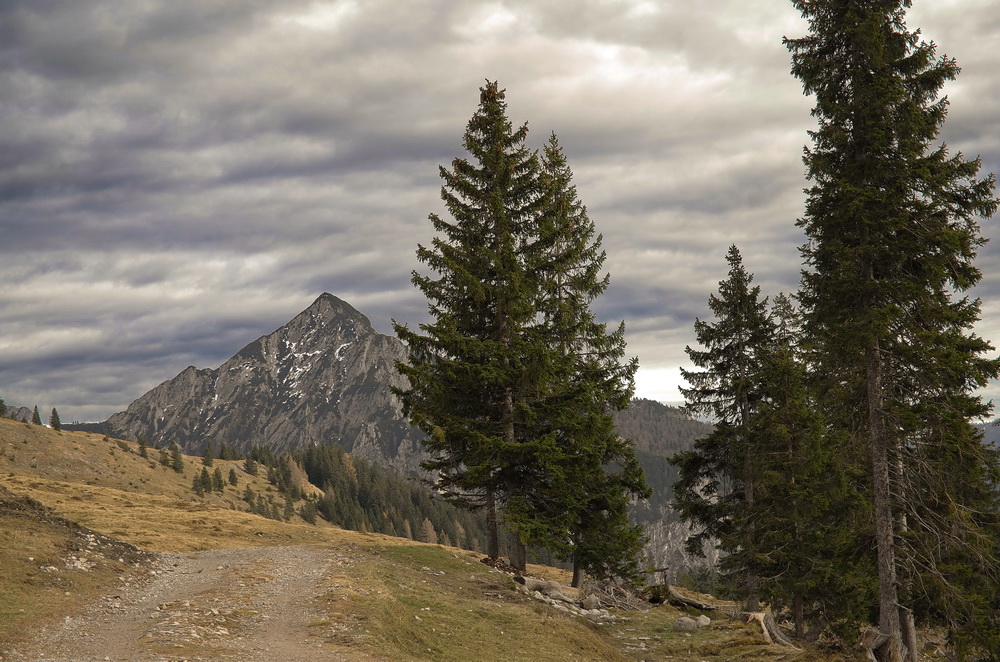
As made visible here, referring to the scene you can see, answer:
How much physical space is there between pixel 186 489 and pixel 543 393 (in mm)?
85895

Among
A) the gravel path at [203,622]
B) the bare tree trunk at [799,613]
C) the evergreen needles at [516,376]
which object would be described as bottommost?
the bare tree trunk at [799,613]

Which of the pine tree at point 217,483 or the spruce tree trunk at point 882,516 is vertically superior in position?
the spruce tree trunk at point 882,516

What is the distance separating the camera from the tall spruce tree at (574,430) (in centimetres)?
2412

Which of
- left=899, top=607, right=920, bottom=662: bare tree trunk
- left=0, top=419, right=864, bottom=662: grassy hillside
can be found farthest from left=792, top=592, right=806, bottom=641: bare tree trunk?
left=899, top=607, right=920, bottom=662: bare tree trunk

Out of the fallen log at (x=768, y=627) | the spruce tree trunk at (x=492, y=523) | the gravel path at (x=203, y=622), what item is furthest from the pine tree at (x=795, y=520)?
the gravel path at (x=203, y=622)

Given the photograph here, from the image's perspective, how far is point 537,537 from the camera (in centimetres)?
2314

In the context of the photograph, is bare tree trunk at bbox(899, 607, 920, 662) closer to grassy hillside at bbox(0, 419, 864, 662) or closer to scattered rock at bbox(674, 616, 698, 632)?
grassy hillside at bbox(0, 419, 864, 662)

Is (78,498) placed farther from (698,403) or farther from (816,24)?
(816,24)

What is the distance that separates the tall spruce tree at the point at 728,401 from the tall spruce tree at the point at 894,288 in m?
10.3

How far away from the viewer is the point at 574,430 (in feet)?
82.0

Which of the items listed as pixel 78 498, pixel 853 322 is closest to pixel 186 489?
pixel 78 498

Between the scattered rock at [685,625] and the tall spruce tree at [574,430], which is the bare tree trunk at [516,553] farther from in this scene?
the scattered rock at [685,625]

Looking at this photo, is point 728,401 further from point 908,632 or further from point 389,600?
point 389,600

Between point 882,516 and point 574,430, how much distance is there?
35.5 ft
